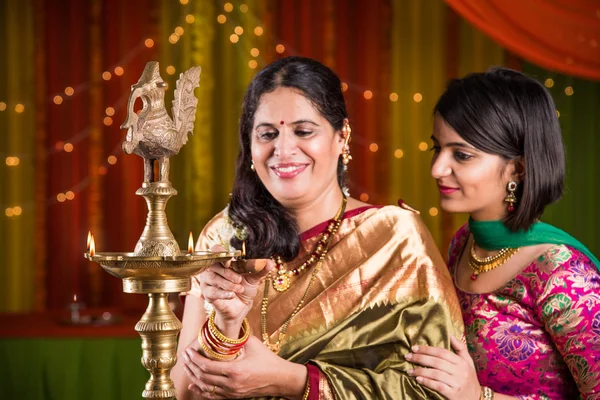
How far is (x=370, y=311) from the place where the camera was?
2158mm

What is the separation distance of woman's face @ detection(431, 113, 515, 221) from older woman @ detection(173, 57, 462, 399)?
148mm

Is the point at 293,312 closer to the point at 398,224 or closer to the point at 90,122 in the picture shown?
the point at 398,224

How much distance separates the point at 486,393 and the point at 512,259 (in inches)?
14.3

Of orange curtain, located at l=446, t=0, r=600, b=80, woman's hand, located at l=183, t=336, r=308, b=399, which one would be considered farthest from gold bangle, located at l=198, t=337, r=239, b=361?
orange curtain, located at l=446, t=0, r=600, b=80

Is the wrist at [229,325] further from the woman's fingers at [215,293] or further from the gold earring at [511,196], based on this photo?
the gold earring at [511,196]

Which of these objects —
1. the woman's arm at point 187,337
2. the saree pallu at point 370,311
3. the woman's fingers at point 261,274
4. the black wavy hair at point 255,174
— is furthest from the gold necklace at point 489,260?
the woman's fingers at point 261,274

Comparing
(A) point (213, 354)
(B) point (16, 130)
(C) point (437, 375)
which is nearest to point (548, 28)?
(C) point (437, 375)

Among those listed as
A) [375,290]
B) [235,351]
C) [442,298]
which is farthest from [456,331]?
[235,351]

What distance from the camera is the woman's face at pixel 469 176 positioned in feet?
7.21

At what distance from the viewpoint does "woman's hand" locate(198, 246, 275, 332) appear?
5.06 feet

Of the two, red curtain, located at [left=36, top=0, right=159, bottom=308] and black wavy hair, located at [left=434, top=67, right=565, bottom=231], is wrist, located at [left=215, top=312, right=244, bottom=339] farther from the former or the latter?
red curtain, located at [left=36, top=0, right=159, bottom=308]

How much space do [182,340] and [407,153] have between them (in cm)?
350

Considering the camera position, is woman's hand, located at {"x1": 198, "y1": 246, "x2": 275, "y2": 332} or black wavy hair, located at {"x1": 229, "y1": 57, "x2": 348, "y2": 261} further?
black wavy hair, located at {"x1": 229, "y1": 57, "x2": 348, "y2": 261}

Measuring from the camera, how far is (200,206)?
5.37 m
